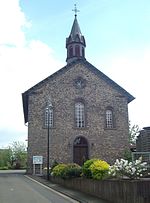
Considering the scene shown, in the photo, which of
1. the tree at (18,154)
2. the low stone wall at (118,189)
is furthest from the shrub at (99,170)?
the tree at (18,154)

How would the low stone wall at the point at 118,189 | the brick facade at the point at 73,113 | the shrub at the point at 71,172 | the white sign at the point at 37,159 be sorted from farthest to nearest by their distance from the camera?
1. the brick facade at the point at 73,113
2. the white sign at the point at 37,159
3. the shrub at the point at 71,172
4. the low stone wall at the point at 118,189

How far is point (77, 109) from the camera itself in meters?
39.4

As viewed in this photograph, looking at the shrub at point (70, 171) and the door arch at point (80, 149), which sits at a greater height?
the door arch at point (80, 149)

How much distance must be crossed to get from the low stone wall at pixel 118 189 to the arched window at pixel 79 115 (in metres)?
18.6

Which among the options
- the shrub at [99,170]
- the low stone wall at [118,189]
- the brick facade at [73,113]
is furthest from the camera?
the brick facade at [73,113]

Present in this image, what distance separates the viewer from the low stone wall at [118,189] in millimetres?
11842

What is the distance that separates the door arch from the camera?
125 ft

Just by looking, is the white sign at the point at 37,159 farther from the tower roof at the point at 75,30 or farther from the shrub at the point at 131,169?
the shrub at the point at 131,169

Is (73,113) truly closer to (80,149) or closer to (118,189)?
(80,149)

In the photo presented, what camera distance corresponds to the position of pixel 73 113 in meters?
38.8

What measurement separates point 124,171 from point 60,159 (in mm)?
23741

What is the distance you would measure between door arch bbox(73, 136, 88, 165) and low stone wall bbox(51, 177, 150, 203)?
17.7m

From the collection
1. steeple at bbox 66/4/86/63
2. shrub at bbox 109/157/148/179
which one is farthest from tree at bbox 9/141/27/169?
shrub at bbox 109/157/148/179

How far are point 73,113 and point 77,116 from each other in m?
0.65
